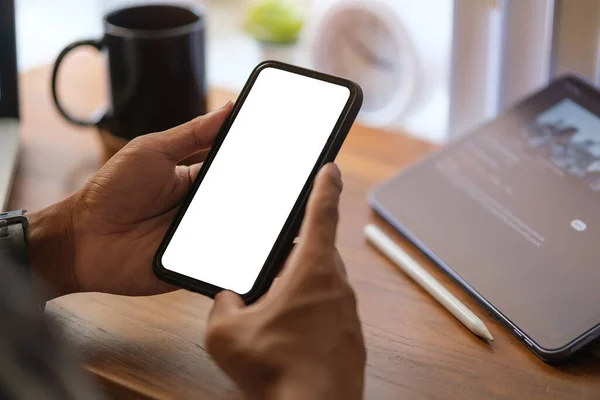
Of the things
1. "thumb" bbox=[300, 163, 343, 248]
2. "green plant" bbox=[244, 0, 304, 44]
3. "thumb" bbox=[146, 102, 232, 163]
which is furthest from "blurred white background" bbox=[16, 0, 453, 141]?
"thumb" bbox=[300, 163, 343, 248]

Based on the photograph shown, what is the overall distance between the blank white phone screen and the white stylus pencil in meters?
0.15

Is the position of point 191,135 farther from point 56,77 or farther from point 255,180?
point 56,77

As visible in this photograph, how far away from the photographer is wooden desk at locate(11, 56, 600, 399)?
502mm

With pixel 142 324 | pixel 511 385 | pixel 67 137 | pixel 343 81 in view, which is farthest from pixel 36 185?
pixel 511 385

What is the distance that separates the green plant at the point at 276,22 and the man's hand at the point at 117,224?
369 millimetres

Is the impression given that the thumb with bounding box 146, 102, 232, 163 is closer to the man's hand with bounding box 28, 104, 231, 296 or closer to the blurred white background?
the man's hand with bounding box 28, 104, 231, 296

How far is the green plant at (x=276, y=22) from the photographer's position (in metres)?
0.91

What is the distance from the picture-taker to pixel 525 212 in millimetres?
607

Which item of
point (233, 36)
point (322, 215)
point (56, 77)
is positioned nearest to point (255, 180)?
point (322, 215)

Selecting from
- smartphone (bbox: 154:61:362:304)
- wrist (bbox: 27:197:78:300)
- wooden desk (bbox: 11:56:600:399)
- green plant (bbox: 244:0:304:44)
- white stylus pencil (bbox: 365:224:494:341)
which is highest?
green plant (bbox: 244:0:304:44)

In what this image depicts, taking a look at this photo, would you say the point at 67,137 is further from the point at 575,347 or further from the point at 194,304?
the point at 575,347

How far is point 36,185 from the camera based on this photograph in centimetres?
74

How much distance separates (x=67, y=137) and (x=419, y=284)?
1.50ft

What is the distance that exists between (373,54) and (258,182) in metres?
0.38
